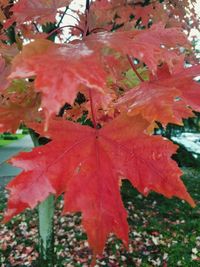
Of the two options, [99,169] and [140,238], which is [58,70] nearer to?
[99,169]

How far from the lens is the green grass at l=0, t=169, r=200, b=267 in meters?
4.02

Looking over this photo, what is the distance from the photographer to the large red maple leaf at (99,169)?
76cm

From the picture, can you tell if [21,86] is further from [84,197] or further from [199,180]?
[199,180]

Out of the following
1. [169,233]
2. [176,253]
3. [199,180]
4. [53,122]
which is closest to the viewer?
[53,122]

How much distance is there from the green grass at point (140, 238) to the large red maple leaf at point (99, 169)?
334 centimetres

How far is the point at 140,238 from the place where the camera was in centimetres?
459

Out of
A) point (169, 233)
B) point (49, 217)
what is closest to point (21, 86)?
point (49, 217)

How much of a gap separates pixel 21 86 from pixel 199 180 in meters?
7.73

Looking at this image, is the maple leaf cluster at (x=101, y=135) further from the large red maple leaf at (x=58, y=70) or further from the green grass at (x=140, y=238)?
the green grass at (x=140, y=238)

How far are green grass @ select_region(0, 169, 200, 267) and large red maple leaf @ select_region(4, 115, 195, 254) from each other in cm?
334

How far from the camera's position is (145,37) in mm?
777

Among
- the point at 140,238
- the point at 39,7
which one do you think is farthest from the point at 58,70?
the point at 140,238

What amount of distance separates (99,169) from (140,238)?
4.04 metres

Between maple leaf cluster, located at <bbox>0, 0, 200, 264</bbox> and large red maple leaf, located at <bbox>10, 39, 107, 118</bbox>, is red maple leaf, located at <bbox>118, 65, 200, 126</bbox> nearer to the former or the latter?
maple leaf cluster, located at <bbox>0, 0, 200, 264</bbox>
